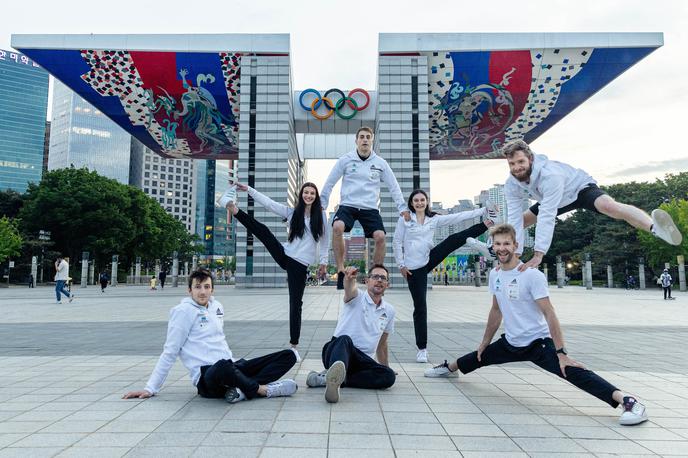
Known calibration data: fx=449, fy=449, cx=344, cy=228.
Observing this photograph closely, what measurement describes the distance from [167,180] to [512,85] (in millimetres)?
138994

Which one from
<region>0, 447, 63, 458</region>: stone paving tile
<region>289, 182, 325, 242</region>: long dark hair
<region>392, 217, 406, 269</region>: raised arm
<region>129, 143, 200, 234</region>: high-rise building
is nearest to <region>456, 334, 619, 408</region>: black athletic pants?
<region>392, 217, 406, 269</region>: raised arm

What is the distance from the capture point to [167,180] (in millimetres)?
153375

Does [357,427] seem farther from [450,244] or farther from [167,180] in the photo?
[167,180]

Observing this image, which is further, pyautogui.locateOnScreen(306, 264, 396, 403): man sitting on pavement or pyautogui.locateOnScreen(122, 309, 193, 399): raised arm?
pyautogui.locateOnScreen(306, 264, 396, 403): man sitting on pavement

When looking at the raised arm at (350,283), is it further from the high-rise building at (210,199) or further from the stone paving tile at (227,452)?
the high-rise building at (210,199)

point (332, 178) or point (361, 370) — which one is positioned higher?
point (332, 178)

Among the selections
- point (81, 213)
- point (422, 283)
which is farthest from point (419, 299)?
point (81, 213)

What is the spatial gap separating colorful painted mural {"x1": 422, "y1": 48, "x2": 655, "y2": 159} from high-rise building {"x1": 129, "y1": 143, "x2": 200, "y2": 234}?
4893 inches

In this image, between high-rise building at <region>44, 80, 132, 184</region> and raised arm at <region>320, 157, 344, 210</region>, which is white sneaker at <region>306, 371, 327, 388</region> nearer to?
raised arm at <region>320, 157, 344, 210</region>

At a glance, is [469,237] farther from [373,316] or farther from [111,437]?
[111,437]

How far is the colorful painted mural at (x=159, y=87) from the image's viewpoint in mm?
33375

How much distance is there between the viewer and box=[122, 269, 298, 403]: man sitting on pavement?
14.8 ft

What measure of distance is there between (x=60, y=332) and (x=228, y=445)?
9310mm

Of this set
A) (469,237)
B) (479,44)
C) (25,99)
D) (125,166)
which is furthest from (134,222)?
(25,99)
